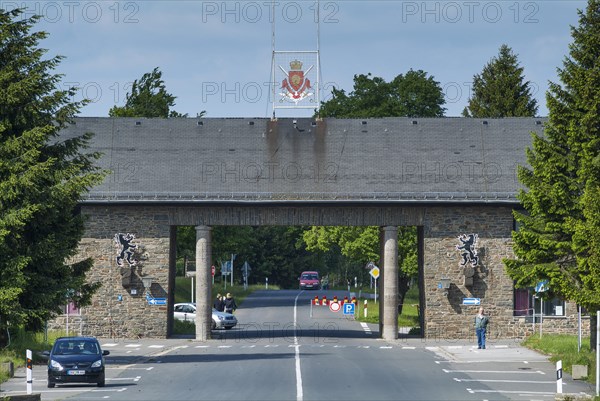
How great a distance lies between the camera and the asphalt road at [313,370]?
29562 mm

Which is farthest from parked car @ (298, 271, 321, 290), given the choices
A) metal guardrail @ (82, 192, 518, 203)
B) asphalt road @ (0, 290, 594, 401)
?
A: metal guardrail @ (82, 192, 518, 203)

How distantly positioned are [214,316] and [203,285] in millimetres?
8181

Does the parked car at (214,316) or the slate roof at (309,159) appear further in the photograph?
the parked car at (214,316)

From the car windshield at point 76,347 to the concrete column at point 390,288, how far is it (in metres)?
21.2

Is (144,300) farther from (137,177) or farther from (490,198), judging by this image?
(490,198)

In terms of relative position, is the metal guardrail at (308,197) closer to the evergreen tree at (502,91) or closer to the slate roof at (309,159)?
the slate roof at (309,159)

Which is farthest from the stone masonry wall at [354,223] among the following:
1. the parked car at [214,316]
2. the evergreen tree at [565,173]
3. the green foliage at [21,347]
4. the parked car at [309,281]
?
the parked car at [309,281]

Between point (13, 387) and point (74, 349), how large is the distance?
2.12 m

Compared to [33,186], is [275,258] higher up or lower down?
lower down

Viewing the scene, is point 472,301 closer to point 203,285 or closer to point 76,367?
point 203,285

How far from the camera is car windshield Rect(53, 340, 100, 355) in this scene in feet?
108

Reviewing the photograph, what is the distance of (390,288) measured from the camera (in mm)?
52406

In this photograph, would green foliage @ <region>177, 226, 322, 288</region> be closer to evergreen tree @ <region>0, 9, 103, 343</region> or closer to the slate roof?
the slate roof

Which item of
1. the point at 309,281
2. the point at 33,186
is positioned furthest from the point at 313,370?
the point at 309,281
